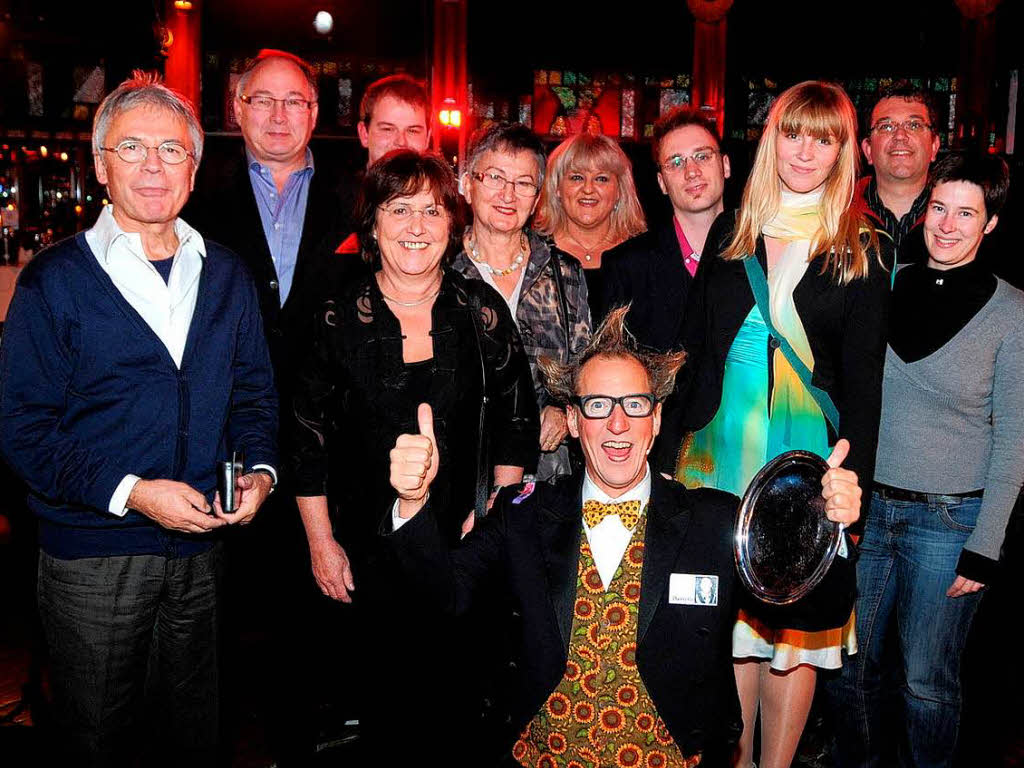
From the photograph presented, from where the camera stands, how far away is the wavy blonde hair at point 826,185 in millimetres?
Answer: 2455

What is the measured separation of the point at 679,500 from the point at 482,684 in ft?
2.50

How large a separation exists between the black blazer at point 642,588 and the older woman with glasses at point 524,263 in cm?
79

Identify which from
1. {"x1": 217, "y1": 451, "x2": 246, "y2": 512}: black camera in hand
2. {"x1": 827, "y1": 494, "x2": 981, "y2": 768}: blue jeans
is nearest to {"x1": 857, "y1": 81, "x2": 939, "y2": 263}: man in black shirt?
{"x1": 827, "y1": 494, "x2": 981, "y2": 768}: blue jeans

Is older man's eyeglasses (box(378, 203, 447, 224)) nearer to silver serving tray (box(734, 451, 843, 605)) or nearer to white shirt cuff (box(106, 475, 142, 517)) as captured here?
white shirt cuff (box(106, 475, 142, 517))

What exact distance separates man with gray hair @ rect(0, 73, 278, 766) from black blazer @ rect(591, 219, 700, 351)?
121 centimetres

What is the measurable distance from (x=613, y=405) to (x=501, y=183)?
1.03 m

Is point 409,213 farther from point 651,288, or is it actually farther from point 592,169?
point 592,169

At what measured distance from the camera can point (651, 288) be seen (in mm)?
3037

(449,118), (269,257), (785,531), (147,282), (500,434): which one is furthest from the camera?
(449,118)

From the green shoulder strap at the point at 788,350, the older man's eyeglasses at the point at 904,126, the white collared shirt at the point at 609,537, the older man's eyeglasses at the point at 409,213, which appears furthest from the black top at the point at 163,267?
the older man's eyeglasses at the point at 904,126

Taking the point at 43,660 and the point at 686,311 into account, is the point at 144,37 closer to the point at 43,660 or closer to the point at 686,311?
the point at 43,660

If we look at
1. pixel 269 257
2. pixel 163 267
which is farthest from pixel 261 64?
pixel 163 267

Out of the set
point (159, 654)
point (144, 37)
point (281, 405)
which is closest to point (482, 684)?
point (159, 654)

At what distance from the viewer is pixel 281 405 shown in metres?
2.91
